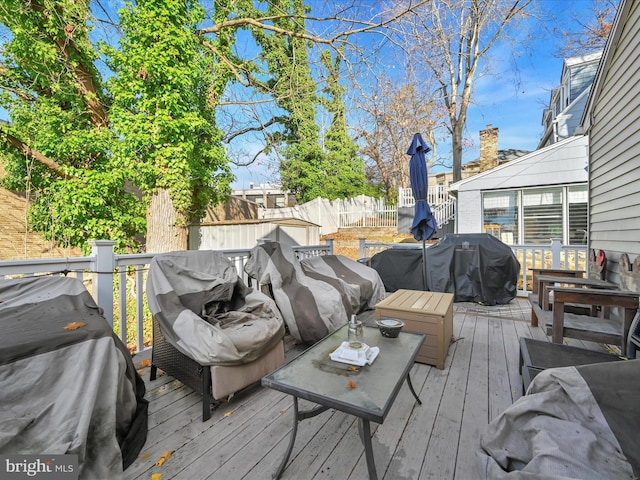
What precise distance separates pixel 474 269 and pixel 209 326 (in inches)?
172

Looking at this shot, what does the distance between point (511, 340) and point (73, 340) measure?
382cm

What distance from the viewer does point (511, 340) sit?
10.4 ft

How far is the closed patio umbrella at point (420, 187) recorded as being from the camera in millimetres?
4148

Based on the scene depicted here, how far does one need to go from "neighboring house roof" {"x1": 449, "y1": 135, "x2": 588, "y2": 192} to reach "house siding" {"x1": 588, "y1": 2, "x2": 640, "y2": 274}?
4305mm

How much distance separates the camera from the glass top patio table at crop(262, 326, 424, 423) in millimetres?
1229

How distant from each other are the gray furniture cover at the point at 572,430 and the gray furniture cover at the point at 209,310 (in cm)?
144

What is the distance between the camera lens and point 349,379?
1.43 m

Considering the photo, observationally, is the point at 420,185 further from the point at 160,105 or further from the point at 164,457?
the point at 160,105

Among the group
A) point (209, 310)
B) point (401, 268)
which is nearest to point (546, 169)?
point (401, 268)

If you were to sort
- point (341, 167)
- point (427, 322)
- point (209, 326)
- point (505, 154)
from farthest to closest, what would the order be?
point (341, 167) → point (505, 154) → point (427, 322) → point (209, 326)

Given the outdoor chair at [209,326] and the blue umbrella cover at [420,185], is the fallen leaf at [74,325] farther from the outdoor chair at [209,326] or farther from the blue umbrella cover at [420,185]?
the blue umbrella cover at [420,185]

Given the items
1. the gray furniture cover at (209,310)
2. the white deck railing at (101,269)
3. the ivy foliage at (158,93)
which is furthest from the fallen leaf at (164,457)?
the ivy foliage at (158,93)

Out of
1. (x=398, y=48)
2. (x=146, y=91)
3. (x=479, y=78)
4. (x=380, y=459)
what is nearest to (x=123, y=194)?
(x=146, y=91)

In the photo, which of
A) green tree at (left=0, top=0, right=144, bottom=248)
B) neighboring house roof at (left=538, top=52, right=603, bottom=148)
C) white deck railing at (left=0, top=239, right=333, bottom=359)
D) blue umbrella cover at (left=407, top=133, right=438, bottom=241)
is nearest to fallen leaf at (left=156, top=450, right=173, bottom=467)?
white deck railing at (left=0, top=239, right=333, bottom=359)
